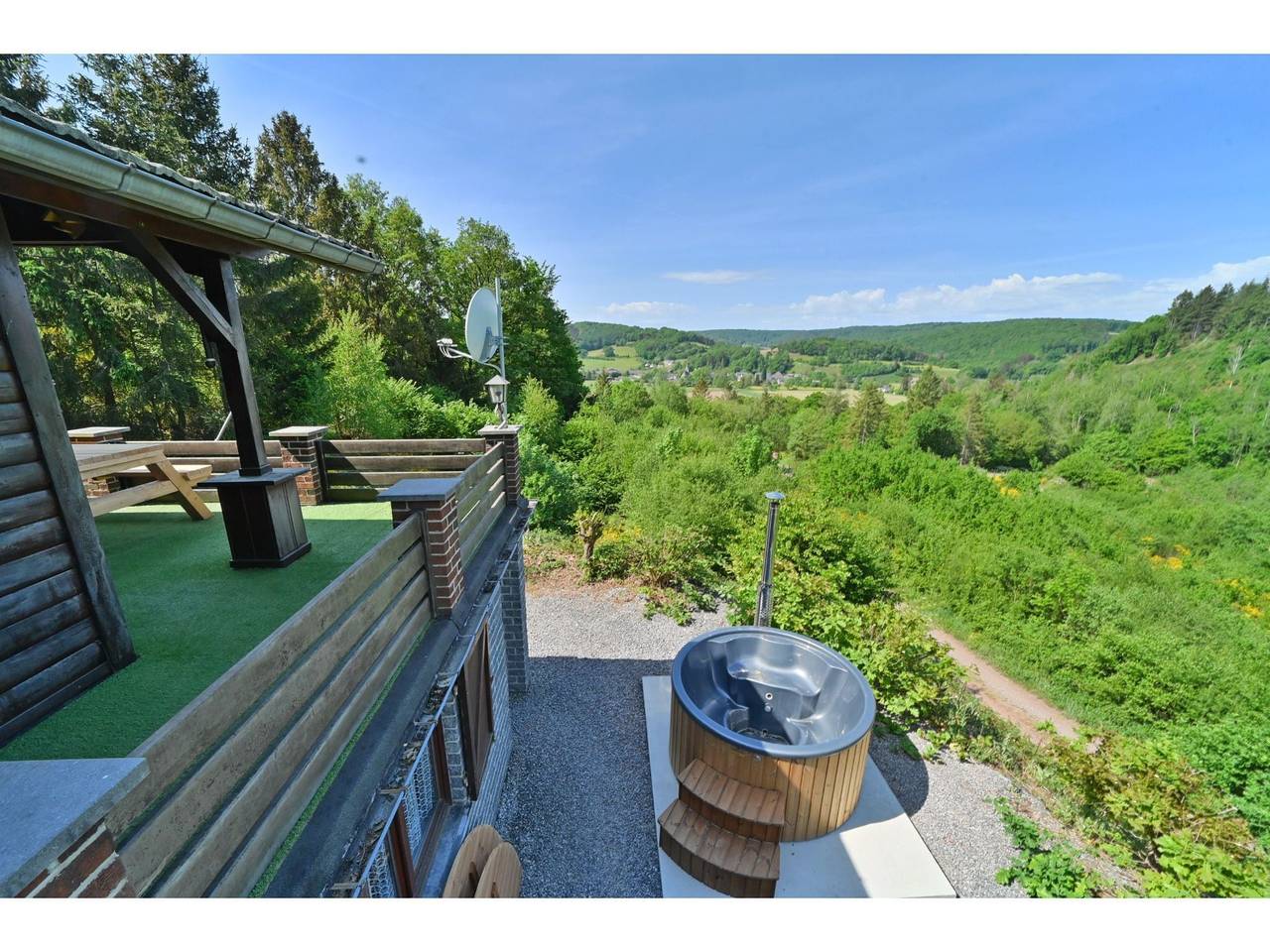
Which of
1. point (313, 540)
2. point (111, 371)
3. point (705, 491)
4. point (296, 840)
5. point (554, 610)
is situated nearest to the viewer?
point (296, 840)

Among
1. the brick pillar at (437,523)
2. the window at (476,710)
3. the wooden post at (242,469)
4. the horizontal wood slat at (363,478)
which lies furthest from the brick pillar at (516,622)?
the wooden post at (242,469)

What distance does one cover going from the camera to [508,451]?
230 inches

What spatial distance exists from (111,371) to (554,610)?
11.3 m

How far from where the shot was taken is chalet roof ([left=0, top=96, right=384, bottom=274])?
1496 millimetres

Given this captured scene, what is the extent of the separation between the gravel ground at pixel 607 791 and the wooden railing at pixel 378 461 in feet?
12.0

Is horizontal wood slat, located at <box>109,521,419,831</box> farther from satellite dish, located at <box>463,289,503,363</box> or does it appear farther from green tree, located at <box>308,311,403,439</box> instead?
green tree, located at <box>308,311,403,439</box>

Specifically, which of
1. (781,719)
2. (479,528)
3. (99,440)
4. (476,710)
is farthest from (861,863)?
(99,440)

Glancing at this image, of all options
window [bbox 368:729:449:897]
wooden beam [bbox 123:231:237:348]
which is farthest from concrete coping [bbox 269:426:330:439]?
window [bbox 368:729:449:897]

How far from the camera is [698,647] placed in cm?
656

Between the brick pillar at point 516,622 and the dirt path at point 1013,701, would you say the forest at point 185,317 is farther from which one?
the dirt path at point 1013,701

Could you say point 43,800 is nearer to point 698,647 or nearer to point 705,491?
point 698,647

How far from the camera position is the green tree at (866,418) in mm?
37656
